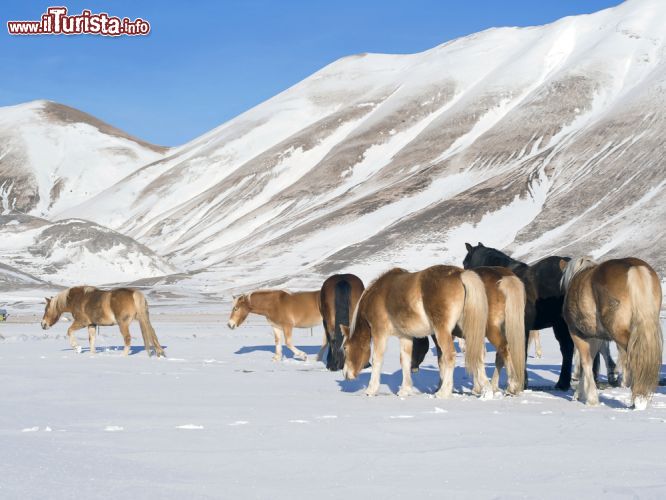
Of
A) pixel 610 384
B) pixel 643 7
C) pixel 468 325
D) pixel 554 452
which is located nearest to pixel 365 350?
pixel 468 325

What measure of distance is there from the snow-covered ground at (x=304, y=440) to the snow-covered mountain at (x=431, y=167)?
204 ft

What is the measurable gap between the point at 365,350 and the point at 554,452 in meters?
6.24

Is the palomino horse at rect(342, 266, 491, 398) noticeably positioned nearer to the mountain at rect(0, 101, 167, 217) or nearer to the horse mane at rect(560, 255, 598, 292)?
the horse mane at rect(560, 255, 598, 292)

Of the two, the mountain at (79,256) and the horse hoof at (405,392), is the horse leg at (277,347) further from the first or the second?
the mountain at (79,256)

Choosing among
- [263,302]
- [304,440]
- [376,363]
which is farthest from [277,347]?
[304,440]

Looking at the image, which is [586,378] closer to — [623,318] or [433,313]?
[623,318]

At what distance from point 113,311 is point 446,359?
37.1 feet

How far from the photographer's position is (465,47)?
559 feet

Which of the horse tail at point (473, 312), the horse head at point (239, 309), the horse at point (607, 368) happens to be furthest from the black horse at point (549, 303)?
the horse head at point (239, 309)

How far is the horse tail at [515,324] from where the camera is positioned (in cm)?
1370

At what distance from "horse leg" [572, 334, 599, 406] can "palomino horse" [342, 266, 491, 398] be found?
1.46 m

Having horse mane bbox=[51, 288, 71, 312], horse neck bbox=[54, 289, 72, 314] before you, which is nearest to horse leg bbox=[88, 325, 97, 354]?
horse neck bbox=[54, 289, 72, 314]

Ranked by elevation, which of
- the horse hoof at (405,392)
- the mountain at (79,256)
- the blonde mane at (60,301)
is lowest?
the horse hoof at (405,392)

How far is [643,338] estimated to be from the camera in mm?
Result: 12070
